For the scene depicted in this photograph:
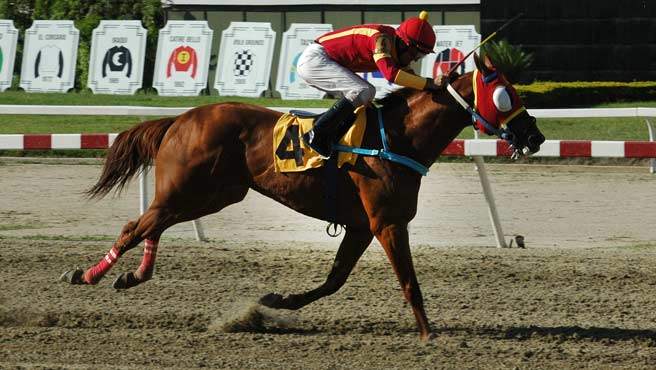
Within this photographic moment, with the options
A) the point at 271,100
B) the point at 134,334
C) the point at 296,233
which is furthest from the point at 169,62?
the point at 134,334

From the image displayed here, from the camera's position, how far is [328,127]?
228 inches

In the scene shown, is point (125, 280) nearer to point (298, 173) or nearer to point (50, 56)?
point (298, 173)

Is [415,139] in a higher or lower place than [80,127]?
higher

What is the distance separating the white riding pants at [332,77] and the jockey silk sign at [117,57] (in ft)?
39.4

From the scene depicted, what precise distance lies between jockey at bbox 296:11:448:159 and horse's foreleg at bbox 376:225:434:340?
0.50 metres

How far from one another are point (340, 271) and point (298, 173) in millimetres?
560

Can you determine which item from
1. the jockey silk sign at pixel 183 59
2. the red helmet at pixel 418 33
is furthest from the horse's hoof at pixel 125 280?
the jockey silk sign at pixel 183 59

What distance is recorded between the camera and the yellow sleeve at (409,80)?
5.65 meters

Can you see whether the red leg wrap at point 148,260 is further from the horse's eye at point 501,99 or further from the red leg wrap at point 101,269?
the horse's eye at point 501,99

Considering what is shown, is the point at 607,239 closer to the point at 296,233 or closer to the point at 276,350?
the point at 296,233

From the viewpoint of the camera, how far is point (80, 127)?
15.0 m

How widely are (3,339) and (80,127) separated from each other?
384 inches

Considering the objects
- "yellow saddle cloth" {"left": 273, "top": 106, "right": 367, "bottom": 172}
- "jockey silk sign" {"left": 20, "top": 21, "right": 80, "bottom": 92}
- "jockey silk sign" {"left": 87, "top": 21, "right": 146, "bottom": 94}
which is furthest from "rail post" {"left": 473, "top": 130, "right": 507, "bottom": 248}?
"jockey silk sign" {"left": 20, "top": 21, "right": 80, "bottom": 92}

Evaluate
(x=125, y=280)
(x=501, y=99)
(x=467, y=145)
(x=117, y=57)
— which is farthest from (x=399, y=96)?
(x=117, y=57)
